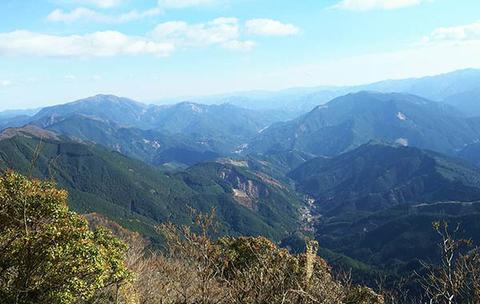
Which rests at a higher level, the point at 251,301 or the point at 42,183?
the point at 42,183

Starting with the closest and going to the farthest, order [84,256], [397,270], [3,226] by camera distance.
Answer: [84,256] → [3,226] → [397,270]

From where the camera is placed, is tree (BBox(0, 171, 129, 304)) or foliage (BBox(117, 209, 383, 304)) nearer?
foliage (BBox(117, 209, 383, 304))

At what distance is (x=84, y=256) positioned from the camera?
1992 cm

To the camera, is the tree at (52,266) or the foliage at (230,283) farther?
the tree at (52,266)

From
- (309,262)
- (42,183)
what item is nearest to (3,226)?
(42,183)

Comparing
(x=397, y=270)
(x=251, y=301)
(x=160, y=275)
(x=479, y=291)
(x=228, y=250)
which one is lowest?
(x=397, y=270)

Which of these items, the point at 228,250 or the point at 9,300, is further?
the point at 228,250

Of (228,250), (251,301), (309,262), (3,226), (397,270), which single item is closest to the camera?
(309,262)

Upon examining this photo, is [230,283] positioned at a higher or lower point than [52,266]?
lower

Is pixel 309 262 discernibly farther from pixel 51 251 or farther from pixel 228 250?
pixel 228 250

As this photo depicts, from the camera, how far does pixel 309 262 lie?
9391mm

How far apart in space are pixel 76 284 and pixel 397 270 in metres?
176

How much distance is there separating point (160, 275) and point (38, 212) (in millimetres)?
10028

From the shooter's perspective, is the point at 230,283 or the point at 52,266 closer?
the point at 52,266
